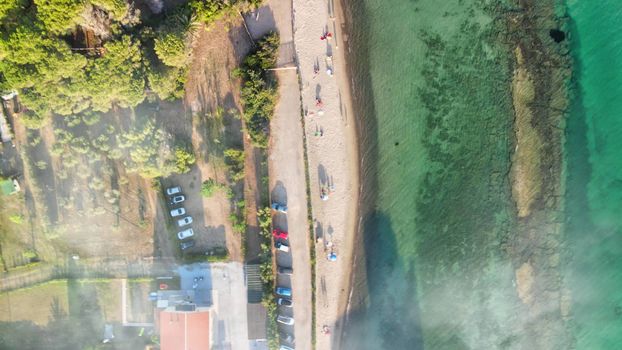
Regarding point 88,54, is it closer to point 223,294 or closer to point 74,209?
point 74,209

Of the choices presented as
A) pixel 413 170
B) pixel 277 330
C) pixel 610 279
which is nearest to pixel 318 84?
pixel 413 170

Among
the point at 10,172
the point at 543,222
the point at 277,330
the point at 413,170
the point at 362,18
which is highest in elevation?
the point at 362,18

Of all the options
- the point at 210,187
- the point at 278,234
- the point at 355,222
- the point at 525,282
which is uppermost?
the point at 210,187

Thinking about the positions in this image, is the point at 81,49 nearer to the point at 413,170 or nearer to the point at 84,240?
the point at 84,240

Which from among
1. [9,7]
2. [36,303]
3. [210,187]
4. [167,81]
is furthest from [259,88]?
[36,303]

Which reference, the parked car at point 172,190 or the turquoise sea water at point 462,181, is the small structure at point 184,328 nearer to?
the parked car at point 172,190

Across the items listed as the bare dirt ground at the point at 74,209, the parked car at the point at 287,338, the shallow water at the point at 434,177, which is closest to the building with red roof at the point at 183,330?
the bare dirt ground at the point at 74,209
